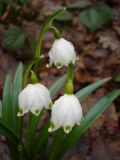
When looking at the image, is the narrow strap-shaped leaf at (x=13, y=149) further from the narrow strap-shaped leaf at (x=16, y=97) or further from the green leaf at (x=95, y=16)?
the green leaf at (x=95, y=16)

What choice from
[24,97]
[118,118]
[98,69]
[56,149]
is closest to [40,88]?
[24,97]

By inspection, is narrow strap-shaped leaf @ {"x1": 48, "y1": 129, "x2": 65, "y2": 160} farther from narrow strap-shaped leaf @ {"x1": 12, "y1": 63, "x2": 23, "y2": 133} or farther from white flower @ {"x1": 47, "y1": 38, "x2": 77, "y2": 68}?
white flower @ {"x1": 47, "y1": 38, "x2": 77, "y2": 68}

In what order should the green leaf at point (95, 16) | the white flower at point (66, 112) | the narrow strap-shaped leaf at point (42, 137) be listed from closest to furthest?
the white flower at point (66, 112) < the narrow strap-shaped leaf at point (42, 137) < the green leaf at point (95, 16)

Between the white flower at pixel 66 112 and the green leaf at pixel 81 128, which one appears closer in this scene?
the white flower at pixel 66 112

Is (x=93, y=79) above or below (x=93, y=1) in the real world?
below

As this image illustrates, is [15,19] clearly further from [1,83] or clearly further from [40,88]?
[40,88]

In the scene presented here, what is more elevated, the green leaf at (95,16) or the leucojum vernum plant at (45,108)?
the leucojum vernum plant at (45,108)

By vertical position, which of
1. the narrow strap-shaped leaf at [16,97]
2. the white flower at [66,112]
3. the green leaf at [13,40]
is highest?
the white flower at [66,112]

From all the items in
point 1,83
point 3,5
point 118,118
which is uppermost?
point 3,5

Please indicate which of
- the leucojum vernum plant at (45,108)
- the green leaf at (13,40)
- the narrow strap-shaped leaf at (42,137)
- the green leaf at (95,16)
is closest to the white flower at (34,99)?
the leucojum vernum plant at (45,108)
